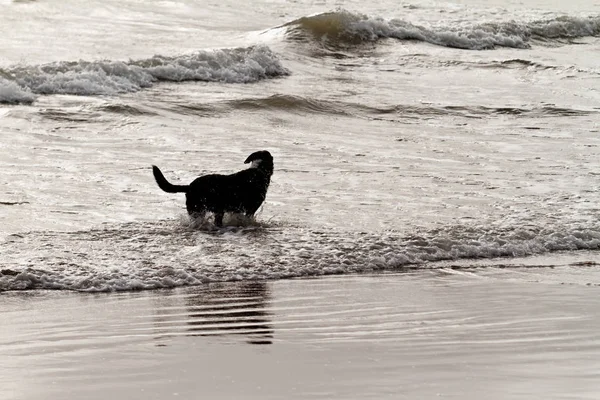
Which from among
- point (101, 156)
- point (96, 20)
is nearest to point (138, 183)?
point (101, 156)

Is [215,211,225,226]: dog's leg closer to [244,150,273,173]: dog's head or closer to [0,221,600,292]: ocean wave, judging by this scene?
[0,221,600,292]: ocean wave

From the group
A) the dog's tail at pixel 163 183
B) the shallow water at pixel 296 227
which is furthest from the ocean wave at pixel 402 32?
the dog's tail at pixel 163 183

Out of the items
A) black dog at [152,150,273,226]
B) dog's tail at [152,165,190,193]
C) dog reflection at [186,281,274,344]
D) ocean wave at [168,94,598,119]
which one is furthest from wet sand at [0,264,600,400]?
ocean wave at [168,94,598,119]

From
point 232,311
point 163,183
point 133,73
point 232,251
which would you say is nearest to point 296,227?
point 232,251

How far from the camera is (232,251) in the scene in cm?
874

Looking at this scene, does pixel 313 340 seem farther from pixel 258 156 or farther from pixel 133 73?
pixel 133 73

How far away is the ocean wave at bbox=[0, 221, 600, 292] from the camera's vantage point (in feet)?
25.6

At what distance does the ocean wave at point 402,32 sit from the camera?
25062mm

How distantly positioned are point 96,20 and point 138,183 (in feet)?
47.7

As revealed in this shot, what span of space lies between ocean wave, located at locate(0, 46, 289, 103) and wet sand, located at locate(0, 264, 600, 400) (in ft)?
32.5

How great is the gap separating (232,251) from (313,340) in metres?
2.78

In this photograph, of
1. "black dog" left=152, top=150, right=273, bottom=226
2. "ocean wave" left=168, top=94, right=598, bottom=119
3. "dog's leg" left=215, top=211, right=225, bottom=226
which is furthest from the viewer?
"ocean wave" left=168, top=94, right=598, bottom=119

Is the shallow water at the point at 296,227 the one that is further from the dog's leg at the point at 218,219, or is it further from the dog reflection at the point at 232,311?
the dog's leg at the point at 218,219

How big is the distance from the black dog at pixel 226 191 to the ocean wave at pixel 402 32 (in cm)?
1476
